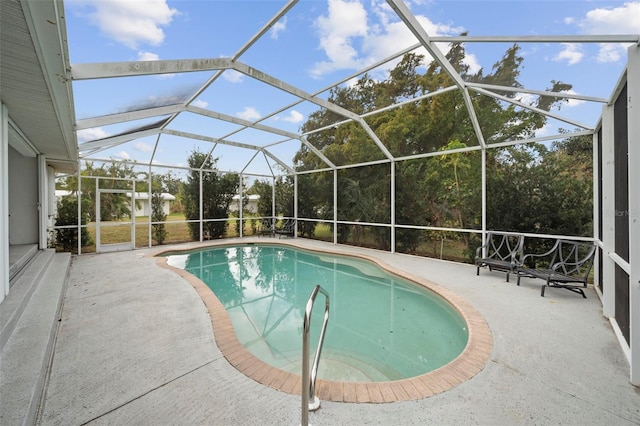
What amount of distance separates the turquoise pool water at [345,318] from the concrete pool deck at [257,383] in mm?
674

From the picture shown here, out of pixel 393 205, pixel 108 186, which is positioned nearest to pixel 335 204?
pixel 393 205

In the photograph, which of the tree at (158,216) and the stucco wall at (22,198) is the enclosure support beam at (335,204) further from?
the stucco wall at (22,198)

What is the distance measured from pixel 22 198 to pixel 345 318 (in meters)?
8.40

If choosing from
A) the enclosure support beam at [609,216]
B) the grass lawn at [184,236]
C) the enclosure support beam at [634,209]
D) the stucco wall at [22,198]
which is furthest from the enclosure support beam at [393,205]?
the stucco wall at [22,198]

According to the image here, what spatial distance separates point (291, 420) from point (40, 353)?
7.79 ft

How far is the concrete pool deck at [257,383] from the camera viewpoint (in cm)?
187

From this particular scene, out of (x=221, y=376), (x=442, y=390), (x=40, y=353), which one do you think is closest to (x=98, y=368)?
(x=40, y=353)

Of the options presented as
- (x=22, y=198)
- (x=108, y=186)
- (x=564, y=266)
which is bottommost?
(x=564, y=266)

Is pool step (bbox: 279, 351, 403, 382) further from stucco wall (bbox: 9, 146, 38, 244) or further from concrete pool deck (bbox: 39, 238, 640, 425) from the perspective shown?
stucco wall (bbox: 9, 146, 38, 244)

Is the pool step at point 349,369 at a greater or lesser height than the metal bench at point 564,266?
lesser

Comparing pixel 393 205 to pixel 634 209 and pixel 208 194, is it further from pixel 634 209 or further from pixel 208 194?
pixel 208 194

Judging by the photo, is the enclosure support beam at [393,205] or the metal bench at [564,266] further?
the enclosure support beam at [393,205]

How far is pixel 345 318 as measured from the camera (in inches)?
171

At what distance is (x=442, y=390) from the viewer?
215 cm
